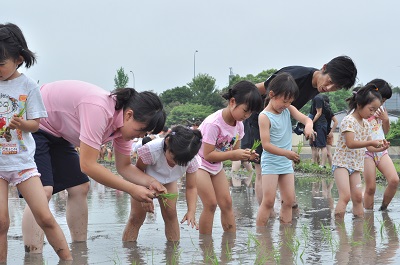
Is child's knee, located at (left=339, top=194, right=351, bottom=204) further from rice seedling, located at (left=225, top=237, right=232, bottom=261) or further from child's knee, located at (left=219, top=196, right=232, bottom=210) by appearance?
rice seedling, located at (left=225, top=237, right=232, bottom=261)

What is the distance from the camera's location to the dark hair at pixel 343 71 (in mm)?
6852

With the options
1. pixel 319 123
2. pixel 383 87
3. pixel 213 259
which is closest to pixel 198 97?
pixel 319 123

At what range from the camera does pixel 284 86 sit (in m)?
6.86

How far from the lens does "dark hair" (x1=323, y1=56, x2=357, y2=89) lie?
685 cm

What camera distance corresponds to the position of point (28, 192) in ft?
16.0

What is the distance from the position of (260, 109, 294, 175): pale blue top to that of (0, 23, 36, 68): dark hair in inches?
111

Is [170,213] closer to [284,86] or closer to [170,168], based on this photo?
[170,168]

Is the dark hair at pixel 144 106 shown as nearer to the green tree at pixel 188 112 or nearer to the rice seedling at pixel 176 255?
the rice seedling at pixel 176 255

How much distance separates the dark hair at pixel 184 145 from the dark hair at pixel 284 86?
4.51ft

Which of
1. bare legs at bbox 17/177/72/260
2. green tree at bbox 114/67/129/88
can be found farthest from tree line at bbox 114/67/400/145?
bare legs at bbox 17/177/72/260

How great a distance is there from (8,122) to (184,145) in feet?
4.68

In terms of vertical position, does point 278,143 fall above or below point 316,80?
below

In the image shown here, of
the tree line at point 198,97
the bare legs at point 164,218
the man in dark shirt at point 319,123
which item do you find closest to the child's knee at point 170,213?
the bare legs at point 164,218

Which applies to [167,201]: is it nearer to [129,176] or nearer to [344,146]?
[129,176]
